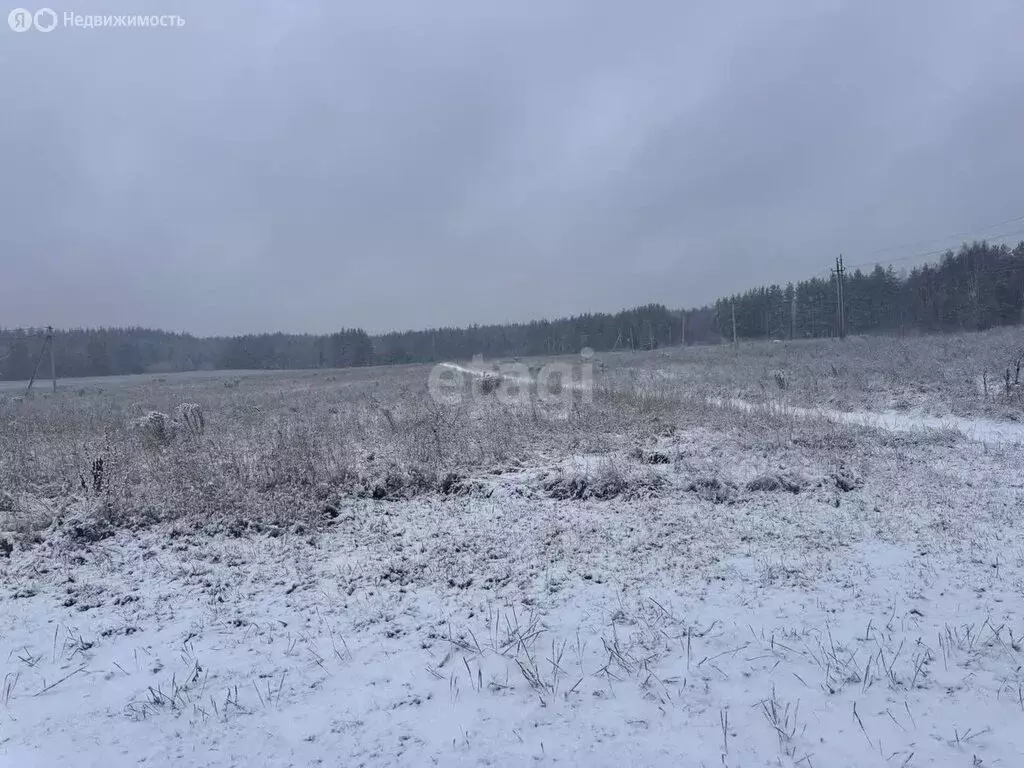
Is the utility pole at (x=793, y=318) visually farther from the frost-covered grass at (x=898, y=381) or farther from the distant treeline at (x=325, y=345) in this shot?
the frost-covered grass at (x=898, y=381)

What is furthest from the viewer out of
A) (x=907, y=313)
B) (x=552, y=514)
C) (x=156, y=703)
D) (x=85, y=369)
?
(x=85, y=369)

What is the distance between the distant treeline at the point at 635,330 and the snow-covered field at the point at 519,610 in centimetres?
7135

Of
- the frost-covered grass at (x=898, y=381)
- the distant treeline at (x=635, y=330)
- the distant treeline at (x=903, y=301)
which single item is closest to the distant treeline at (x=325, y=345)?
the distant treeline at (x=635, y=330)

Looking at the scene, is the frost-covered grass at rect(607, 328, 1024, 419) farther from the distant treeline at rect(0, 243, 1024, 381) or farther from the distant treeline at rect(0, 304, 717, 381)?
the distant treeline at rect(0, 304, 717, 381)

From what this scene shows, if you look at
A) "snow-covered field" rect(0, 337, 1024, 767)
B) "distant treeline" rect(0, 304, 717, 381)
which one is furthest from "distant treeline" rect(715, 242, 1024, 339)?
"snow-covered field" rect(0, 337, 1024, 767)

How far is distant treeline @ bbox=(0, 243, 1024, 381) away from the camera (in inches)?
2672

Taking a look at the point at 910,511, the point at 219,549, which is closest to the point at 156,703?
the point at 219,549

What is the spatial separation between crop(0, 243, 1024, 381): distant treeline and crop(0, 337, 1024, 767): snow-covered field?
71.3 m

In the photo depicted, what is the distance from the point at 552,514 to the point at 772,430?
7.22 meters

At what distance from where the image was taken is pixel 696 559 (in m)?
5.90

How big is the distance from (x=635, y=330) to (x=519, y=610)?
111820 millimetres

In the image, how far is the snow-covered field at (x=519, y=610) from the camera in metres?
3.41

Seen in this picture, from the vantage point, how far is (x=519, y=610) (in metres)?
5.01

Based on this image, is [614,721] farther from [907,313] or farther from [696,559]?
[907,313]
